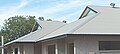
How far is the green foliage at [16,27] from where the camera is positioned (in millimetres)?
48844

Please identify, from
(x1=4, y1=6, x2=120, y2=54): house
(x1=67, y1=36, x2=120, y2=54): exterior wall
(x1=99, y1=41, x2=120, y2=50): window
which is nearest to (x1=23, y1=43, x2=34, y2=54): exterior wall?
(x1=4, y1=6, x2=120, y2=54): house

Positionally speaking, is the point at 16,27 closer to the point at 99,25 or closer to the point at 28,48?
the point at 28,48

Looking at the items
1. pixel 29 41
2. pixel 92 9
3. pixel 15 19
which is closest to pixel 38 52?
pixel 29 41

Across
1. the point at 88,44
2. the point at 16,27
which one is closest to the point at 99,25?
the point at 88,44

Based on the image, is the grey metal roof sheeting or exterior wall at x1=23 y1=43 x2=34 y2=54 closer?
the grey metal roof sheeting

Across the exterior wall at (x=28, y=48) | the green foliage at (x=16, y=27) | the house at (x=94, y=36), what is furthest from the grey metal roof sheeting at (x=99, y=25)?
the green foliage at (x=16, y=27)

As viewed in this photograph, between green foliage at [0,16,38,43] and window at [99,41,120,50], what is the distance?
1330 inches

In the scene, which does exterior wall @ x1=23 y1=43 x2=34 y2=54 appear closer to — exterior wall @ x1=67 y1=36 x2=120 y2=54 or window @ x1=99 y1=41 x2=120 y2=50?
exterior wall @ x1=67 y1=36 x2=120 y2=54

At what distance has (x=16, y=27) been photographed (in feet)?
163

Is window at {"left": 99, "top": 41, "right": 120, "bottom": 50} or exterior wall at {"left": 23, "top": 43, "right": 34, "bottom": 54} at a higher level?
window at {"left": 99, "top": 41, "right": 120, "bottom": 50}

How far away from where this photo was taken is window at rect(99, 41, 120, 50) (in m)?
14.9

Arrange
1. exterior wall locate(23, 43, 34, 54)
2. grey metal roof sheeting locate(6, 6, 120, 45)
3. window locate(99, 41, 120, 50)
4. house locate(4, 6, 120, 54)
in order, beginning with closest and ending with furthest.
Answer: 1. house locate(4, 6, 120, 54)
2. grey metal roof sheeting locate(6, 6, 120, 45)
3. window locate(99, 41, 120, 50)
4. exterior wall locate(23, 43, 34, 54)

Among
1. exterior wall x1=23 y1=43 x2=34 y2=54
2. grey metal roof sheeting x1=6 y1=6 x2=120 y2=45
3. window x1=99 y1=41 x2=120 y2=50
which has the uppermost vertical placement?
grey metal roof sheeting x1=6 y1=6 x2=120 y2=45

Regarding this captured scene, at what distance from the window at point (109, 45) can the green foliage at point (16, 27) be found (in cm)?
3378
